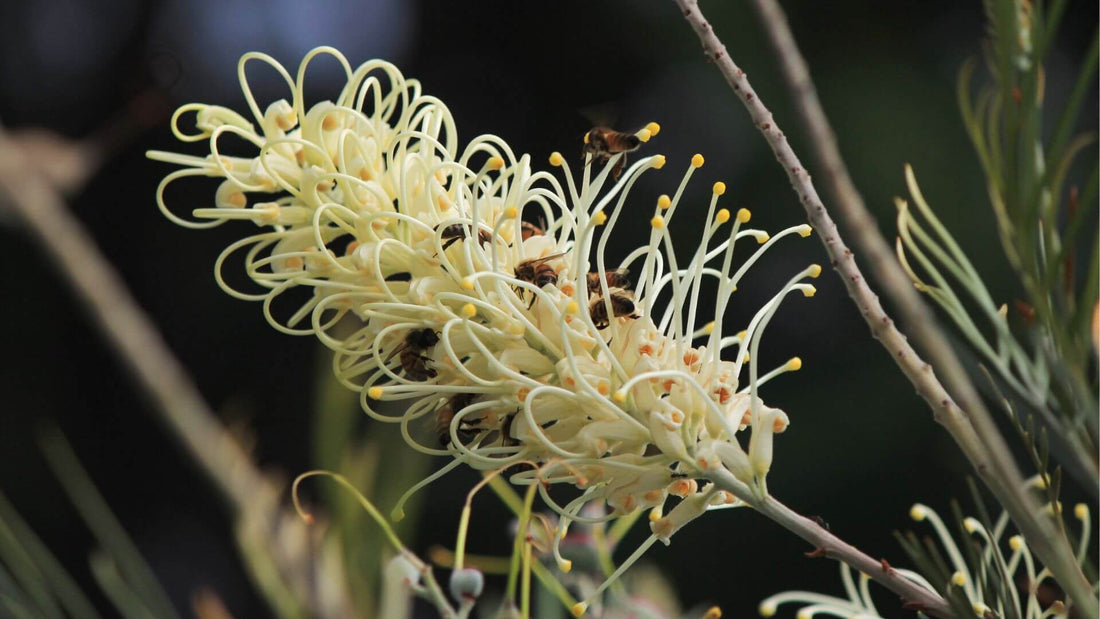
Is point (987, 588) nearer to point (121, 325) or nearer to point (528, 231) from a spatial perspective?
point (528, 231)

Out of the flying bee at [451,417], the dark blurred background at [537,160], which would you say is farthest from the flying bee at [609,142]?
the dark blurred background at [537,160]

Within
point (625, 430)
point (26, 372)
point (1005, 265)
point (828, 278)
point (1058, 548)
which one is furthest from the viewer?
point (26, 372)

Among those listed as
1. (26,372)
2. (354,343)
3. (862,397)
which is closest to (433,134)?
(354,343)

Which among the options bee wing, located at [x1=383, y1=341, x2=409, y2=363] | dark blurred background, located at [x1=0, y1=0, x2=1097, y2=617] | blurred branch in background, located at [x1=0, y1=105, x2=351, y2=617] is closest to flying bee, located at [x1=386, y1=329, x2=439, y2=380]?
bee wing, located at [x1=383, y1=341, x2=409, y2=363]

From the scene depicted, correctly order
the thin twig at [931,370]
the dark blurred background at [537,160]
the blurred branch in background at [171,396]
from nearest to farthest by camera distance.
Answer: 1. the thin twig at [931,370]
2. the blurred branch in background at [171,396]
3. the dark blurred background at [537,160]

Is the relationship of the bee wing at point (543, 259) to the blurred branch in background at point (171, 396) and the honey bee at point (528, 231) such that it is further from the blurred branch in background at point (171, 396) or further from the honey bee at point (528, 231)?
the blurred branch in background at point (171, 396)

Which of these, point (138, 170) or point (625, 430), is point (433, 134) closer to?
point (625, 430)
